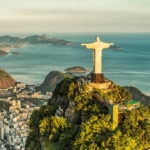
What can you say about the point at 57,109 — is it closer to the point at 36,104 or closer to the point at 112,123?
the point at 112,123

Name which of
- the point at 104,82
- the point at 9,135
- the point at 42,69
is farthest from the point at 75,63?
the point at 104,82

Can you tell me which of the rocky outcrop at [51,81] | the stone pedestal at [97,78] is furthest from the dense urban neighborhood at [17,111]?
the stone pedestal at [97,78]

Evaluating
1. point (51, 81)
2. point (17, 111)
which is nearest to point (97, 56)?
point (17, 111)

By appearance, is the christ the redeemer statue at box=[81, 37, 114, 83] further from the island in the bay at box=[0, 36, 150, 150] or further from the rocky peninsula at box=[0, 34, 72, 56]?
the rocky peninsula at box=[0, 34, 72, 56]

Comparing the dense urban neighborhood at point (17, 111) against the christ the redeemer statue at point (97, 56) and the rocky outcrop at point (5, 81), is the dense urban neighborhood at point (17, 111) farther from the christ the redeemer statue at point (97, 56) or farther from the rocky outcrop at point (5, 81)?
the christ the redeemer statue at point (97, 56)

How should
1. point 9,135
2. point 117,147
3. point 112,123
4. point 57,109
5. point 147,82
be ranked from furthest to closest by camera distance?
1. point 147,82
2. point 9,135
3. point 57,109
4. point 112,123
5. point 117,147

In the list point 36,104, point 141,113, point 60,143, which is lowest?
point 36,104

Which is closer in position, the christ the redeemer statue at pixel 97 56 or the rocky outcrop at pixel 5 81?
the christ the redeemer statue at pixel 97 56

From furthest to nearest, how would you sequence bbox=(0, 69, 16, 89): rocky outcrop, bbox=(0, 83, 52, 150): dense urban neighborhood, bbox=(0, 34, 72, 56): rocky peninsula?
1. bbox=(0, 34, 72, 56): rocky peninsula
2. bbox=(0, 69, 16, 89): rocky outcrop
3. bbox=(0, 83, 52, 150): dense urban neighborhood

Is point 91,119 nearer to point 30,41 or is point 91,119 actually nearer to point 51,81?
point 51,81

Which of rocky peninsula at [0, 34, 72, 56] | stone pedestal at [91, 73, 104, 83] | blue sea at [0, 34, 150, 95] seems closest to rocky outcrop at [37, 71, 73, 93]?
blue sea at [0, 34, 150, 95]

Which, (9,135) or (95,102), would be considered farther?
(9,135)
